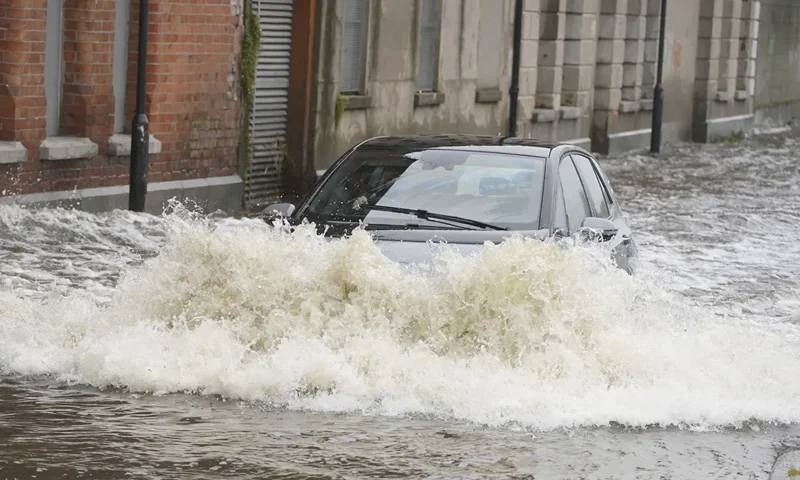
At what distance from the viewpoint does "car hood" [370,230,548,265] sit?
31.6ft

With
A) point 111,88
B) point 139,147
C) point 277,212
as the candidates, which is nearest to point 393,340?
point 277,212

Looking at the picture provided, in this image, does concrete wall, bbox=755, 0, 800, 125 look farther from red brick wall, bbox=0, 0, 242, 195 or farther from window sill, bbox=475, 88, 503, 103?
red brick wall, bbox=0, 0, 242, 195

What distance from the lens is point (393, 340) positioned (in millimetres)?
9172

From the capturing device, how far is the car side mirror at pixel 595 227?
1045cm

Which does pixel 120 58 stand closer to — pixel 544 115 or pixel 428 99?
pixel 428 99

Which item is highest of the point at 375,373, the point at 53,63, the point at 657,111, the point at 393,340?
the point at 53,63

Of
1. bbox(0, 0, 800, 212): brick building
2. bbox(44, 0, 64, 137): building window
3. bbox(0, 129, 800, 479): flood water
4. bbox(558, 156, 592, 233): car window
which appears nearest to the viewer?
bbox(0, 129, 800, 479): flood water

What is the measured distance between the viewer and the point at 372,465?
743cm

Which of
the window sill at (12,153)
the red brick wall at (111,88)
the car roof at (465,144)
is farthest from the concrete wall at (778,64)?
the car roof at (465,144)

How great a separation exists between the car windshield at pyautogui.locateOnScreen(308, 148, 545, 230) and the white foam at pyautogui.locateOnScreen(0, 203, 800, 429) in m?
0.67

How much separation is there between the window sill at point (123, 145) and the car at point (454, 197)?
6466 millimetres

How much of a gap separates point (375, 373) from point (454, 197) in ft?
6.78

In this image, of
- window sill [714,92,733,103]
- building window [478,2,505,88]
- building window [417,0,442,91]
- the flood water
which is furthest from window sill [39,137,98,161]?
window sill [714,92,733,103]

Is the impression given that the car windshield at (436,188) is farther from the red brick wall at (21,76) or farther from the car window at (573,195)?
the red brick wall at (21,76)
